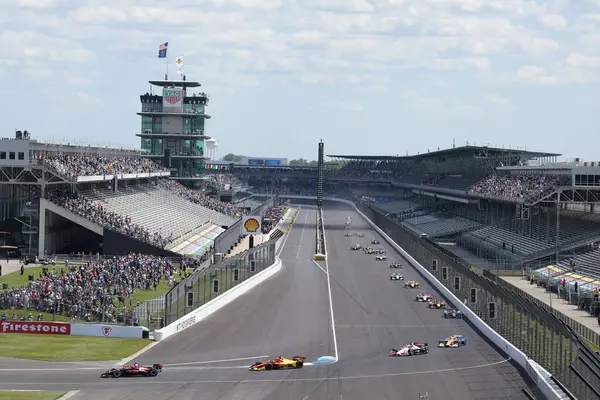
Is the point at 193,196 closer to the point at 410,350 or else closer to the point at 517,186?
the point at 517,186

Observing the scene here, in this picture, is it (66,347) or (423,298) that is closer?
(66,347)

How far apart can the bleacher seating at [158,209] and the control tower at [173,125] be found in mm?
16745

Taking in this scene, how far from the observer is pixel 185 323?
55.7m

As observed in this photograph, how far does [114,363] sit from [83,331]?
679 centimetres

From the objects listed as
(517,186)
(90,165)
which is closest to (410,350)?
(90,165)

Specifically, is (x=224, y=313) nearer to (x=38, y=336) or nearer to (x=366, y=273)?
(x=38, y=336)

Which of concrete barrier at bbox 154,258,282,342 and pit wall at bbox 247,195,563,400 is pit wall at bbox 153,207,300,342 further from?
pit wall at bbox 247,195,563,400

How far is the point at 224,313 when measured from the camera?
61688mm

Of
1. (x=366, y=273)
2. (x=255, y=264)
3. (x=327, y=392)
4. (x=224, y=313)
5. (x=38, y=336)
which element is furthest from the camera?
(x=366, y=273)

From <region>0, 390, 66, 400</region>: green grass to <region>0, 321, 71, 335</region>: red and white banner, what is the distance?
12449 millimetres

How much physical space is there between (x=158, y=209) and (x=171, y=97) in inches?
1605

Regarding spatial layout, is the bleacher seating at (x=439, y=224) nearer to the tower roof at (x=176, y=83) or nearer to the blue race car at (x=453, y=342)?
the tower roof at (x=176, y=83)

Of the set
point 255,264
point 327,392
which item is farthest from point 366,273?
point 327,392

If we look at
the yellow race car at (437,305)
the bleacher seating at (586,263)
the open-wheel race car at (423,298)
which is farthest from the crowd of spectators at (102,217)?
the bleacher seating at (586,263)
